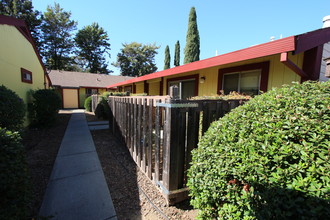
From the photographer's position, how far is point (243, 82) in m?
5.16

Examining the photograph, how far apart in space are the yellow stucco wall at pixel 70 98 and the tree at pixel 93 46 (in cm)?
1485

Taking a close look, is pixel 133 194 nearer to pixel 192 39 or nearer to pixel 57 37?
pixel 192 39

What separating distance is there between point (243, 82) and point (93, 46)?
110 feet

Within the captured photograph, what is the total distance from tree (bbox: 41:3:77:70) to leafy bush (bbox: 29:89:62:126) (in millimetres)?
27067

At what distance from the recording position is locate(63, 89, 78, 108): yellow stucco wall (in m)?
18.4

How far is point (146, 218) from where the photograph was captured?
2.05 m

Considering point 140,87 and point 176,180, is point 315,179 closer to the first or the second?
point 176,180

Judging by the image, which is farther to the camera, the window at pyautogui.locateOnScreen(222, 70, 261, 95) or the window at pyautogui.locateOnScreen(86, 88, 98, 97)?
the window at pyautogui.locateOnScreen(86, 88, 98, 97)

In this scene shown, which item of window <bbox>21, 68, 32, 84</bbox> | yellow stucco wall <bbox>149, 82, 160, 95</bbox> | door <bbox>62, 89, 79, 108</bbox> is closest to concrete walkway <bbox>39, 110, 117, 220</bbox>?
window <bbox>21, 68, 32, 84</bbox>

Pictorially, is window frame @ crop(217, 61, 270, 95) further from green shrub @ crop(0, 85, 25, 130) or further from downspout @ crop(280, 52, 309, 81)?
green shrub @ crop(0, 85, 25, 130)

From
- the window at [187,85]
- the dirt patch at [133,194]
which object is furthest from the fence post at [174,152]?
the window at [187,85]

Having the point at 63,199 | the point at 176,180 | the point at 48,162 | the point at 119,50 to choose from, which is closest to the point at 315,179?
the point at 176,180

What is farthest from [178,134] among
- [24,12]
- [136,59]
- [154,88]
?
[24,12]

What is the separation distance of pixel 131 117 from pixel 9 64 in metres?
5.97
